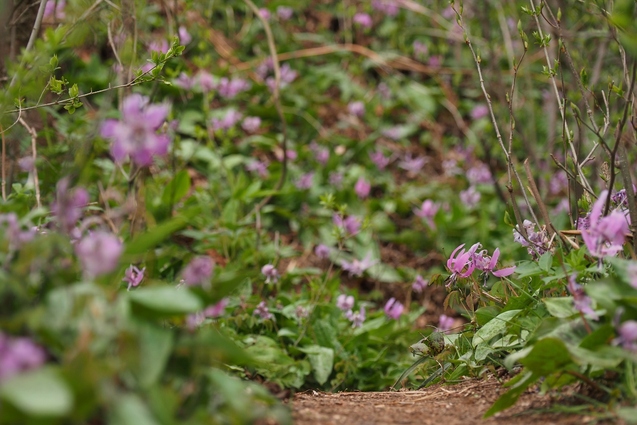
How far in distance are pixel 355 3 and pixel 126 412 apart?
620 centimetres

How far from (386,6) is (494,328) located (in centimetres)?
517

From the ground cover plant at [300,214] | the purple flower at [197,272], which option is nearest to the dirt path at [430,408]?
the ground cover plant at [300,214]

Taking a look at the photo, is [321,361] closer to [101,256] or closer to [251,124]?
[101,256]

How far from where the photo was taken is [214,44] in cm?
590

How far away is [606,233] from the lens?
1.76 m

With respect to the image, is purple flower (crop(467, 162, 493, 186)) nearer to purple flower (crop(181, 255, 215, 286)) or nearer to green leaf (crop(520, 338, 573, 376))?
green leaf (crop(520, 338, 573, 376))

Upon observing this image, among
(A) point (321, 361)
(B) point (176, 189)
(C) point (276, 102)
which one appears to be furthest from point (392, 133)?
(A) point (321, 361)

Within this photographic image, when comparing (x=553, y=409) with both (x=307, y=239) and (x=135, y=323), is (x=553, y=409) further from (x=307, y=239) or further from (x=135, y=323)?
(x=307, y=239)

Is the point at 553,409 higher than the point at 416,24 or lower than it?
lower

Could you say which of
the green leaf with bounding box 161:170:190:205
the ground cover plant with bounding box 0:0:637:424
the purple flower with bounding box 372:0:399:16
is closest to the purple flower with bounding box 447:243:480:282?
the ground cover plant with bounding box 0:0:637:424

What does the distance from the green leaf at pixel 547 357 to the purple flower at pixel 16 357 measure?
107 cm

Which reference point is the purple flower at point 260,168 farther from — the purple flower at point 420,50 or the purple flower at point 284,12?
the purple flower at point 420,50

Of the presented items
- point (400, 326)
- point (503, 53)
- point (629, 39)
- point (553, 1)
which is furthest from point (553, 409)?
point (503, 53)

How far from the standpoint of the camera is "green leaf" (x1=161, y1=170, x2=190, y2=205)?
3.91 m
